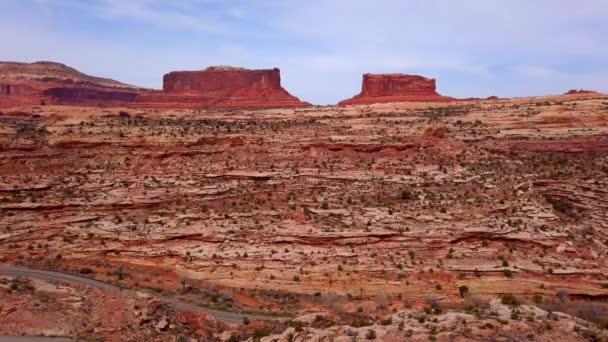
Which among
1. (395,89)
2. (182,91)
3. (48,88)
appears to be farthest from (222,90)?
(48,88)

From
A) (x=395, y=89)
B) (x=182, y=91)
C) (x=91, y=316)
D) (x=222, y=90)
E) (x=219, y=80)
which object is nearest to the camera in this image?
(x=91, y=316)

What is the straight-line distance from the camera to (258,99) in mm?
86062

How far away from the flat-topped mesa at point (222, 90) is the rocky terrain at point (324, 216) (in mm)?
46085

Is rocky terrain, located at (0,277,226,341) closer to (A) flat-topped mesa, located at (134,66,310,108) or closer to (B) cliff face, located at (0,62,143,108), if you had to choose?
(A) flat-topped mesa, located at (134,66,310,108)

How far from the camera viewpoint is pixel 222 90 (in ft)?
305

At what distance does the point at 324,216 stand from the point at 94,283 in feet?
36.6

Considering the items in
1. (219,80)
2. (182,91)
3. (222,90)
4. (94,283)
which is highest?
(219,80)

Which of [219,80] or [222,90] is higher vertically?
[219,80]

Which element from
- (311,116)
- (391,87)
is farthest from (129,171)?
(391,87)

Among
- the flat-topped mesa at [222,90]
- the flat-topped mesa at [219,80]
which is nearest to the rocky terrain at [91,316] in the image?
the flat-topped mesa at [222,90]

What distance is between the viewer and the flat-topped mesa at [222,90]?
86375 millimetres

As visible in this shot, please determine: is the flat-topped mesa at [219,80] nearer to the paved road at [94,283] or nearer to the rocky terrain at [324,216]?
the rocky terrain at [324,216]

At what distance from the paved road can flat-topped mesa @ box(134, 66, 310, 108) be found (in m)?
61.3

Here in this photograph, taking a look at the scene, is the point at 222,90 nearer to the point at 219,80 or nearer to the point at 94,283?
the point at 219,80
